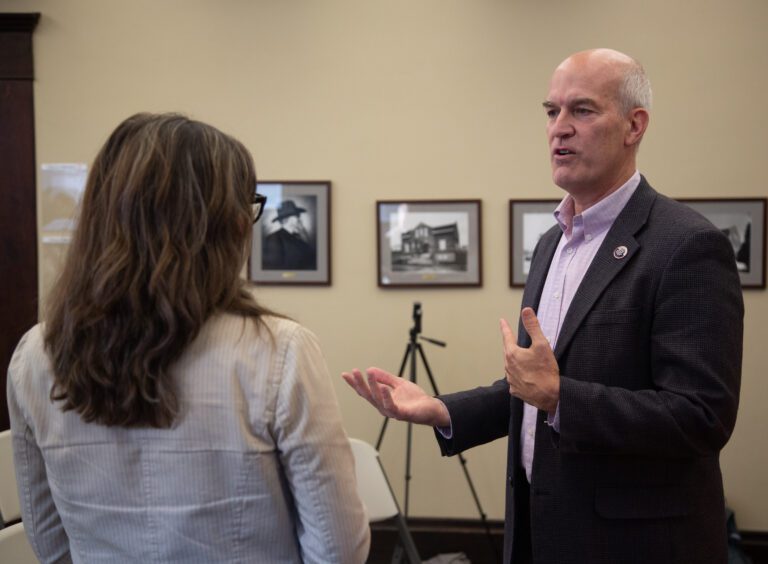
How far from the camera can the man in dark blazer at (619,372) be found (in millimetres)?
1376

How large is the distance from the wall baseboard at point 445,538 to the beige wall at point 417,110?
0.07 meters

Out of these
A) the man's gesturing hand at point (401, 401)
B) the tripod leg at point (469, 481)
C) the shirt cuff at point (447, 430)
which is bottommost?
the tripod leg at point (469, 481)

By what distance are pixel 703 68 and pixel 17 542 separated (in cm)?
379

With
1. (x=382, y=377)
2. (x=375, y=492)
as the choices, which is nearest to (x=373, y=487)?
(x=375, y=492)

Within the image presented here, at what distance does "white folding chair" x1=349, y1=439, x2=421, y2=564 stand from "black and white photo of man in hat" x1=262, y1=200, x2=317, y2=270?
139 cm

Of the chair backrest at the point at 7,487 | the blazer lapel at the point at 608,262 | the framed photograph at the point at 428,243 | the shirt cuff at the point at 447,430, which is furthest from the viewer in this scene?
the framed photograph at the point at 428,243

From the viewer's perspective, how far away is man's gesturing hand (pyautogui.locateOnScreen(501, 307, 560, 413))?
1.41 meters

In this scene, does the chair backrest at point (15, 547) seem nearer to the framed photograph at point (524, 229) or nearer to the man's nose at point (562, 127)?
the man's nose at point (562, 127)

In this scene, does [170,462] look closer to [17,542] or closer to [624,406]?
[624,406]

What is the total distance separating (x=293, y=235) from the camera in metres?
3.88

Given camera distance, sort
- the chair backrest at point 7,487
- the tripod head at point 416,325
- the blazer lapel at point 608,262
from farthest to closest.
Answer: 1. the tripod head at point 416,325
2. the chair backrest at point 7,487
3. the blazer lapel at point 608,262

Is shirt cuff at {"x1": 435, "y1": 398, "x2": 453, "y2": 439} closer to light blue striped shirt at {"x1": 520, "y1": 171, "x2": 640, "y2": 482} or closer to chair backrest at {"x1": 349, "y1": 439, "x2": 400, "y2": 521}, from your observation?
light blue striped shirt at {"x1": 520, "y1": 171, "x2": 640, "y2": 482}

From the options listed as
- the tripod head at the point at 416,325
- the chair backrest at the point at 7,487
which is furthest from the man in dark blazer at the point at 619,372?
the tripod head at the point at 416,325

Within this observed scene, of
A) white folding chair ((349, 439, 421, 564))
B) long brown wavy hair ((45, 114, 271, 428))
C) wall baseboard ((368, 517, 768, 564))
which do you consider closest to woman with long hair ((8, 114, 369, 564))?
long brown wavy hair ((45, 114, 271, 428))
